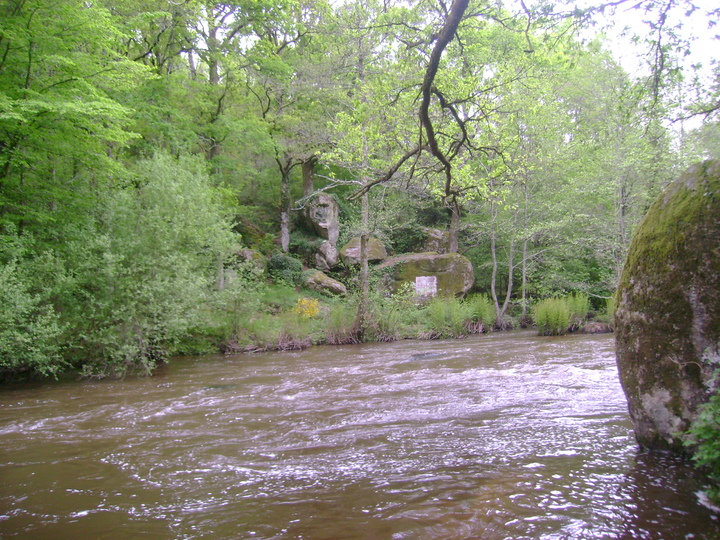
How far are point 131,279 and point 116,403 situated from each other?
3.37m

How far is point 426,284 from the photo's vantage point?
65.2ft

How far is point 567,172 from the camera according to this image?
19.9 metres

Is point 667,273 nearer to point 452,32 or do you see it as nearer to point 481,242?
point 452,32

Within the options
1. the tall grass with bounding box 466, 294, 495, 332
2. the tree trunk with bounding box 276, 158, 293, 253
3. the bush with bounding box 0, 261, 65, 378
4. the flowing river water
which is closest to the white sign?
the tall grass with bounding box 466, 294, 495, 332

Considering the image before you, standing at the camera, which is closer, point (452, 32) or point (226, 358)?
point (452, 32)

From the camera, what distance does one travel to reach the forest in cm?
699

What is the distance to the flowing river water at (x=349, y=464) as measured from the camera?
2928 millimetres

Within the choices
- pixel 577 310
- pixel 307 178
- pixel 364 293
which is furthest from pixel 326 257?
pixel 577 310

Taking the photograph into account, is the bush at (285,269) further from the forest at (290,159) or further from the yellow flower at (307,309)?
the yellow flower at (307,309)

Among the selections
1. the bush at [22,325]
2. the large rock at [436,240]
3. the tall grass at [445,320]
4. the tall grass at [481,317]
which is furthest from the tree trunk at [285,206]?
the bush at [22,325]

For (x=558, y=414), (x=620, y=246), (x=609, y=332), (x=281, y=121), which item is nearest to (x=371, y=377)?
(x=558, y=414)

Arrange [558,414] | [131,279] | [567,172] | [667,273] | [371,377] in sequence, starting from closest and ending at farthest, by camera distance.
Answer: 1. [667,273]
2. [558,414]
3. [371,377]
4. [131,279]
5. [567,172]

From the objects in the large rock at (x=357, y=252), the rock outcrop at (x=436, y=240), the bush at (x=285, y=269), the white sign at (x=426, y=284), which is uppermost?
the rock outcrop at (x=436, y=240)

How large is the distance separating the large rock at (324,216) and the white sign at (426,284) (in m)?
5.23
